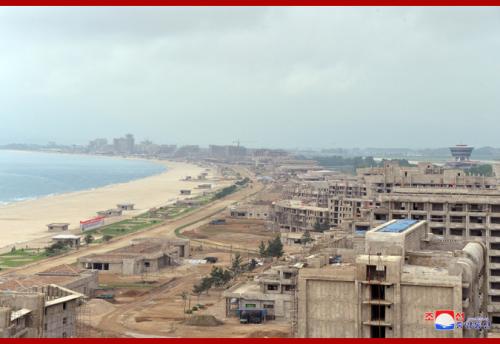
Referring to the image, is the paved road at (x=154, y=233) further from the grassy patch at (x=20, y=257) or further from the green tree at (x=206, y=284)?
the green tree at (x=206, y=284)

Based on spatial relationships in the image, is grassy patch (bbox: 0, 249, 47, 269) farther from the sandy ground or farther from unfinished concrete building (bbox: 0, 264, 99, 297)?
unfinished concrete building (bbox: 0, 264, 99, 297)

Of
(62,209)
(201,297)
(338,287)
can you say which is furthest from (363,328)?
(62,209)

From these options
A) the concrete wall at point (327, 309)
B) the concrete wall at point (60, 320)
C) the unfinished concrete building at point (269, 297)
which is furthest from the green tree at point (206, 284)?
the concrete wall at point (327, 309)

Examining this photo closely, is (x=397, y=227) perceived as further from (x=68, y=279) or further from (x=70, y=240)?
(x=70, y=240)

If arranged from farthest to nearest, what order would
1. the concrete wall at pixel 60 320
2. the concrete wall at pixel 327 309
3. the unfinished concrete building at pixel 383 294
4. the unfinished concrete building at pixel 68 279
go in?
the unfinished concrete building at pixel 68 279, the concrete wall at pixel 60 320, the concrete wall at pixel 327 309, the unfinished concrete building at pixel 383 294

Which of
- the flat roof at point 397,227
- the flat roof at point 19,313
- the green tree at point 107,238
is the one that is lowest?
the green tree at point 107,238

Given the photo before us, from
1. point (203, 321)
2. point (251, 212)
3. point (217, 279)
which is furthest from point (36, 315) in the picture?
point (251, 212)

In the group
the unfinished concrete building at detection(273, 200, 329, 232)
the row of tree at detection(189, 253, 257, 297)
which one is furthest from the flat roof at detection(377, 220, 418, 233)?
the unfinished concrete building at detection(273, 200, 329, 232)
